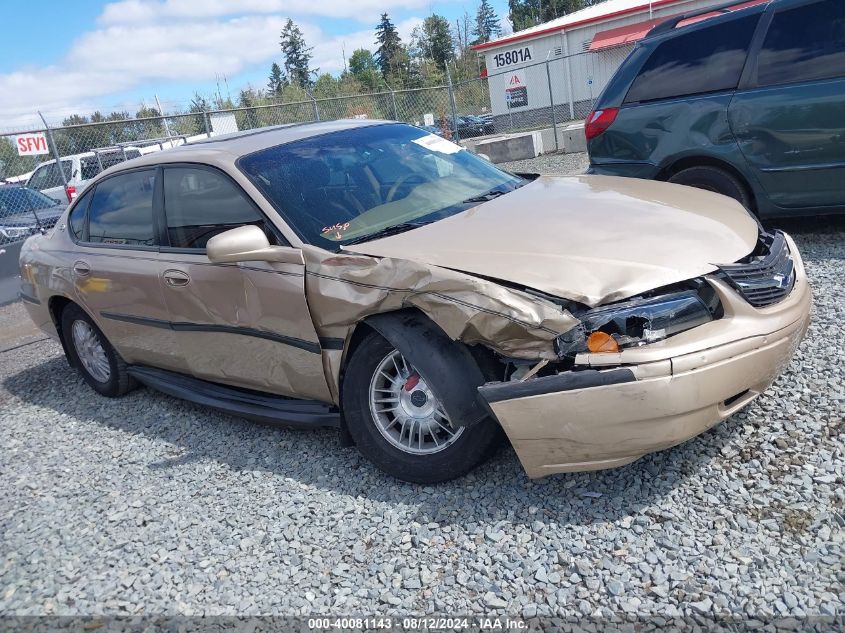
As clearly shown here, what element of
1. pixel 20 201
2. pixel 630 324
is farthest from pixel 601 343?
pixel 20 201

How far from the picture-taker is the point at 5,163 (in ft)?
39.7

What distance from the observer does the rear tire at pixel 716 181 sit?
18.0 ft

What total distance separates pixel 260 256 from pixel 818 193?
4.18m

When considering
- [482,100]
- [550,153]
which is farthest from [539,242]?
[482,100]

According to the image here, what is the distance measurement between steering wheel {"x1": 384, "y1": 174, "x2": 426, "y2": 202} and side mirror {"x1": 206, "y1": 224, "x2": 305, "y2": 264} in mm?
677

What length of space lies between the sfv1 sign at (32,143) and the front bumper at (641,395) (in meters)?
10.3

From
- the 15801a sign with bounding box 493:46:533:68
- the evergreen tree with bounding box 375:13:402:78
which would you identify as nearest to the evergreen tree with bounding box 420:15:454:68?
the evergreen tree with bounding box 375:13:402:78

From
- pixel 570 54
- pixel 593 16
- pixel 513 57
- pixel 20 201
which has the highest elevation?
pixel 593 16

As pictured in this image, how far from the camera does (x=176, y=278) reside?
13.0 feet

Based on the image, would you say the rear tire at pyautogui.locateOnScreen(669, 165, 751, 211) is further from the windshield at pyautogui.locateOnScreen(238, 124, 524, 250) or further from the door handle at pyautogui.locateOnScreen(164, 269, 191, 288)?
the door handle at pyautogui.locateOnScreen(164, 269, 191, 288)

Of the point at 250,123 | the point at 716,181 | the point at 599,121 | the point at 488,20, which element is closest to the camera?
the point at 716,181

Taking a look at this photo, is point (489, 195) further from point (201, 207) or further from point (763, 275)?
point (201, 207)

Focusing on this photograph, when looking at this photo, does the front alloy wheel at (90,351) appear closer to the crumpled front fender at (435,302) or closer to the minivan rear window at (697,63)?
the crumpled front fender at (435,302)

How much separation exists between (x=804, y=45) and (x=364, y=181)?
3.64m
